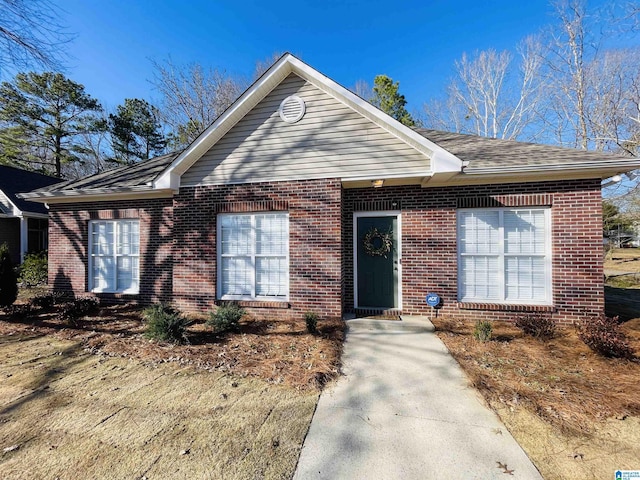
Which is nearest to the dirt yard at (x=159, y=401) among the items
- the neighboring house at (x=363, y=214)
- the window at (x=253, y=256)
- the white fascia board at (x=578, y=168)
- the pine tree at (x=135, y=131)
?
the window at (x=253, y=256)

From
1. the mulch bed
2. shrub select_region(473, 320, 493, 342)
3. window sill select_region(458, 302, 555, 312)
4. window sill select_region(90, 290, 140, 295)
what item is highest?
window sill select_region(458, 302, 555, 312)

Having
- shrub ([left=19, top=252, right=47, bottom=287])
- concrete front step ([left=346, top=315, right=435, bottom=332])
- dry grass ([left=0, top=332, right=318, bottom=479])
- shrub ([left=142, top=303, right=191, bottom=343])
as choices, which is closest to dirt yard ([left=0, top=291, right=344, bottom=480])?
Answer: dry grass ([left=0, top=332, right=318, bottom=479])

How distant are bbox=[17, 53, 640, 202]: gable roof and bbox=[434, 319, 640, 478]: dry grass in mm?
3170

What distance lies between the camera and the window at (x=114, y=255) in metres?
8.15

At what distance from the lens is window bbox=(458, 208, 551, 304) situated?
6.09 m

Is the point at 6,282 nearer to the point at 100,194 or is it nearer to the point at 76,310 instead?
the point at 76,310

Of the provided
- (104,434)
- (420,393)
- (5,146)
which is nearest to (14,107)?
(5,146)

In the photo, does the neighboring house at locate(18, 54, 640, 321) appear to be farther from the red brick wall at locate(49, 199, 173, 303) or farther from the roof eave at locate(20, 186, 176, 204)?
the red brick wall at locate(49, 199, 173, 303)

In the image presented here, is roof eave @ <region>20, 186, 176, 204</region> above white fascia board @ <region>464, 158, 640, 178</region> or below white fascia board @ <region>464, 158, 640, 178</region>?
below

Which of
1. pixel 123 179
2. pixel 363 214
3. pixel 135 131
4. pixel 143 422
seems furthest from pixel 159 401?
pixel 135 131

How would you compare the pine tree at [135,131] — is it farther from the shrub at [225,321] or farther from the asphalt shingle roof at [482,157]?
the shrub at [225,321]

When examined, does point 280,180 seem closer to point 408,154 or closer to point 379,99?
point 408,154

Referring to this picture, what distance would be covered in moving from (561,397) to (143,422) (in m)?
4.70

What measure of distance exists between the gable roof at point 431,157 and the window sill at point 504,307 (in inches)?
105
